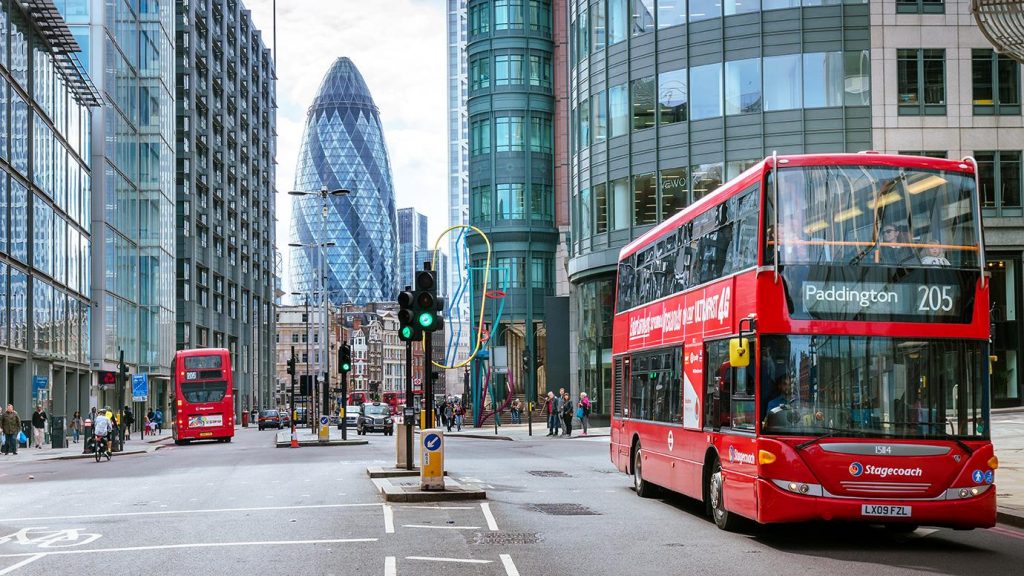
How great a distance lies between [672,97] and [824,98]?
6027mm

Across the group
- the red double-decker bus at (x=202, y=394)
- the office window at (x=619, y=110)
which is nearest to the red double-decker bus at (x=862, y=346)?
the office window at (x=619, y=110)

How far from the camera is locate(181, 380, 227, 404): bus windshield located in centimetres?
5219

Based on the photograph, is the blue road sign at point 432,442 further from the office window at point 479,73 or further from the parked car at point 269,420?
the parked car at point 269,420

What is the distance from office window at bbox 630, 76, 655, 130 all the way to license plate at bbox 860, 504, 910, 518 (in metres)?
39.2

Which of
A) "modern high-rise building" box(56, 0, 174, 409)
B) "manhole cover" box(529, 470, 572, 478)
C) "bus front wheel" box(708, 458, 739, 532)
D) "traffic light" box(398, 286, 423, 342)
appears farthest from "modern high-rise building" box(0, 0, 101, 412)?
"bus front wheel" box(708, 458, 739, 532)

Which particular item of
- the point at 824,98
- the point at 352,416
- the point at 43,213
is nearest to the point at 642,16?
the point at 824,98

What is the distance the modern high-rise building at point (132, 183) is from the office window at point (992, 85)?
1770 inches

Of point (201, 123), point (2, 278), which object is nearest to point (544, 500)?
point (2, 278)

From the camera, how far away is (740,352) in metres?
13.5

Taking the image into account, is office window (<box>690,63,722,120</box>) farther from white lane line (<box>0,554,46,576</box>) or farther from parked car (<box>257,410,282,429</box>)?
parked car (<box>257,410,282,429</box>)

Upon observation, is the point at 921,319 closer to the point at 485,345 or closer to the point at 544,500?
the point at 544,500

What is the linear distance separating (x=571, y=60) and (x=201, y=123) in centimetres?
→ 5319

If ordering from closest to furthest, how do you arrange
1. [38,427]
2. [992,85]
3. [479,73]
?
[992,85] < [38,427] < [479,73]

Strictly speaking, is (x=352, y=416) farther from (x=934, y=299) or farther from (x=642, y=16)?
(x=934, y=299)
